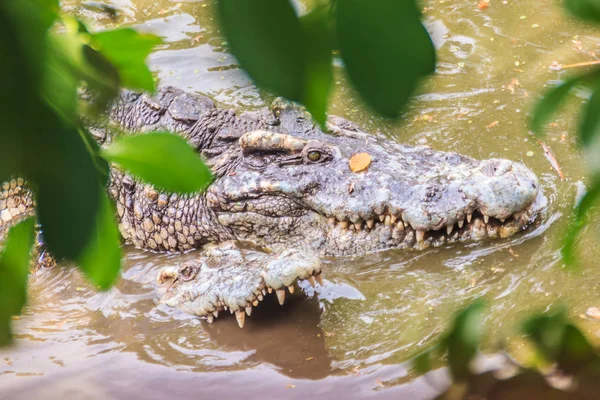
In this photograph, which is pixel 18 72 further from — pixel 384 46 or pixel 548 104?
pixel 548 104

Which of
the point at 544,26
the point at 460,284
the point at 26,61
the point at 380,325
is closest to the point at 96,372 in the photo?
the point at 380,325

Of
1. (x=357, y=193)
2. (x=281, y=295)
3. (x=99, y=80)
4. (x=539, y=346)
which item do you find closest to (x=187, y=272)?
(x=281, y=295)

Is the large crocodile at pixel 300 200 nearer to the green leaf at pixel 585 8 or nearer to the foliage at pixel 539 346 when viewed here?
the foliage at pixel 539 346

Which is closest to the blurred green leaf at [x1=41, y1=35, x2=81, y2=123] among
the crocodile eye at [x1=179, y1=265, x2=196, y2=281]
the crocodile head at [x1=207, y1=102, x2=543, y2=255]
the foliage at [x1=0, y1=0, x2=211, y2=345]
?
the foliage at [x1=0, y1=0, x2=211, y2=345]

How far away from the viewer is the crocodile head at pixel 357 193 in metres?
3.57

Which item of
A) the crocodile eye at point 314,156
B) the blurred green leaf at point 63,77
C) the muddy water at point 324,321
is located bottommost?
A: the muddy water at point 324,321

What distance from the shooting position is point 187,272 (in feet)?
11.6

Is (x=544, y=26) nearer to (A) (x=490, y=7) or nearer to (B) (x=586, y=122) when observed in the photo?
(A) (x=490, y=7)

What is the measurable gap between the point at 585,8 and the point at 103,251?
541 mm

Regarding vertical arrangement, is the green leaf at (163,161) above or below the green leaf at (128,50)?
below

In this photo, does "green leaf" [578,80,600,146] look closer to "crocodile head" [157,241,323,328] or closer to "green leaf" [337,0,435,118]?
"green leaf" [337,0,435,118]

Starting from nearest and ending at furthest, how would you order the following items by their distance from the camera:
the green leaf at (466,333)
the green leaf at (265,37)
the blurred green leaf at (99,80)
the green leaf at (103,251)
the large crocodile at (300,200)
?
the green leaf at (265,37) → the green leaf at (103,251) → the blurred green leaf at (99,80) → the green leaf at (466,333) → the large crocodile at (300,200)

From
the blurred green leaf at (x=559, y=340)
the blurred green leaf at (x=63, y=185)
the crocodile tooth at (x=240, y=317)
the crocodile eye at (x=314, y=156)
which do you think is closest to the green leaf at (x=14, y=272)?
the blurred green leaf at (x=63, y=185)

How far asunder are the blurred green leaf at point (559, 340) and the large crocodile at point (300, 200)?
2.20 meters
